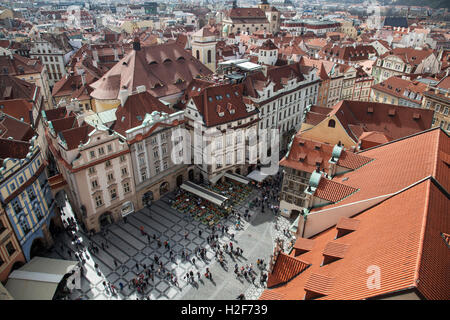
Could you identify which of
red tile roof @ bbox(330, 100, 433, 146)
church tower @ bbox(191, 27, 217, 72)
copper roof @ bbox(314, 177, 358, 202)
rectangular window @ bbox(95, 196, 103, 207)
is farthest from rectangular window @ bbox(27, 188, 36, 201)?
church tower @ bbox(191, 27, 217, 72)

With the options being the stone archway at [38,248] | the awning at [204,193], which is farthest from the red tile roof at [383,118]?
the stone archway at [38,248]

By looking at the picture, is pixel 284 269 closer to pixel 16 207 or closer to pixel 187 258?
pixel 187 258

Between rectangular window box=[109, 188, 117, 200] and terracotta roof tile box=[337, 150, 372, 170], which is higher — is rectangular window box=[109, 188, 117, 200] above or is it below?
below

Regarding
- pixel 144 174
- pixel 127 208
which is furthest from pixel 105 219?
pixel 144 174

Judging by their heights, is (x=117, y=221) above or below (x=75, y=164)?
below

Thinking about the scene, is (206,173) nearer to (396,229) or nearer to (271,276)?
(271,276)

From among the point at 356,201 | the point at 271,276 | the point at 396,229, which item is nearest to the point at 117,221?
the point at 271,276

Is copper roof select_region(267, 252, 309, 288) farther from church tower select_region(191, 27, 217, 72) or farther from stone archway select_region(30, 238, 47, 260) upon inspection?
church tower select_region(191, 27, 217, 72)
